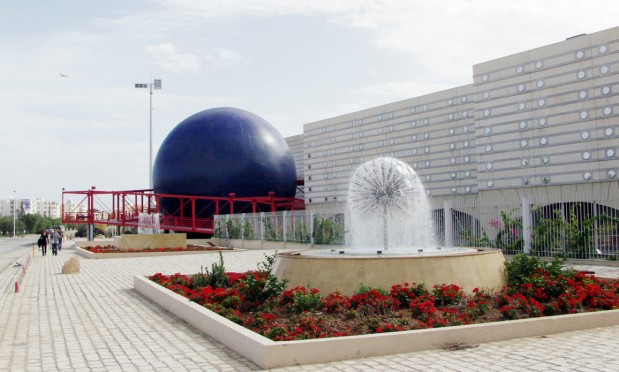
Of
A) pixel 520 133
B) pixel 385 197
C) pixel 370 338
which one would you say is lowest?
pixel 370 338

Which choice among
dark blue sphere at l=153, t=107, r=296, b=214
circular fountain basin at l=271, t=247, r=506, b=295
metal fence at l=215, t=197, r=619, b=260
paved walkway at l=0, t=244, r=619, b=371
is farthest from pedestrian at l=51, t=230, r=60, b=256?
circular fountain basin at l=271, t=247, r=506, b=295

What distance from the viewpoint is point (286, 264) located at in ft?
33.5

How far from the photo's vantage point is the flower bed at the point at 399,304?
7504 mm

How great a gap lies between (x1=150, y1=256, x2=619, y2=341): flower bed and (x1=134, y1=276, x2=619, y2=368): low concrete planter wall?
330mm

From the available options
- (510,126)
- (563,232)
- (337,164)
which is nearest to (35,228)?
(337,164)

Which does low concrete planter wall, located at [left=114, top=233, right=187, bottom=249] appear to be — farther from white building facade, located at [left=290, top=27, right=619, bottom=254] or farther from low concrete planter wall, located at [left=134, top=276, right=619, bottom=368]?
low concrete planter wall, located at [left=134, top=276, right=619, bottom=368]

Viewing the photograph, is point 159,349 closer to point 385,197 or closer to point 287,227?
point 385,197

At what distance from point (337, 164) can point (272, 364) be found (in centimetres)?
4101

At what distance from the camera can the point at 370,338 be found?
265 inches

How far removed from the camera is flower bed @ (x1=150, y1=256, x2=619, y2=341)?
24.6 feet

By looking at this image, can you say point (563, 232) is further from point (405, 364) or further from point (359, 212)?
point (405, 364)

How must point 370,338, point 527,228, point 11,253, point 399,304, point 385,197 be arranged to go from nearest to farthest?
1. point 370,338
2. point 399,304
3. point 385,197
4. point 527,228
5. point 11,253

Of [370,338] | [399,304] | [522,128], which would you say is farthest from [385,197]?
[522,128]

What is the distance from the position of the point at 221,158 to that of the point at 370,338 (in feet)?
113
